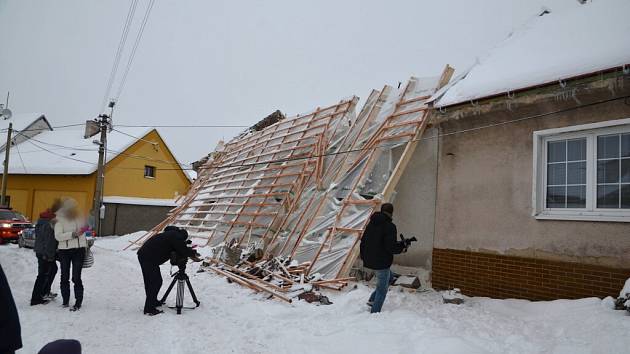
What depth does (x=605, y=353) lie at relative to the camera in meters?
4.14

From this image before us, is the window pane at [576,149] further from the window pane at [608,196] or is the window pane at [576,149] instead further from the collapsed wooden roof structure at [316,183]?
the collapsed wooden roof structure at [316,183]

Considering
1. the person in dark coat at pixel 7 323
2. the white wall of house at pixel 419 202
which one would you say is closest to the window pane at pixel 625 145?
the white wall of house at pixel 419 202

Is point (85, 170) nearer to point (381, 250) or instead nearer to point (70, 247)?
point (70, 247)

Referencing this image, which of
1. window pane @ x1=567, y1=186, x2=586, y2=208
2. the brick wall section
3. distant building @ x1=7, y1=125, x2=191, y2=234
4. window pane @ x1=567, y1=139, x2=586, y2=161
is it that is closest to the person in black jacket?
the brick wall section

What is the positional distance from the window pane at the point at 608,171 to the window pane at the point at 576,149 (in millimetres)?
261

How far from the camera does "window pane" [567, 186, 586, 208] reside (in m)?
5.89

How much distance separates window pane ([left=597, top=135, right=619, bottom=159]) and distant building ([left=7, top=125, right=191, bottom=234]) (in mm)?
21151

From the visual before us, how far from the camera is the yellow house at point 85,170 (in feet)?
73.1

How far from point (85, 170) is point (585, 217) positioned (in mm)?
22045

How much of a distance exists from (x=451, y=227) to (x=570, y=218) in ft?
6.23

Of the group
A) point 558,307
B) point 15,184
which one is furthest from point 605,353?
point 15,184

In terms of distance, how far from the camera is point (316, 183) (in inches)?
411

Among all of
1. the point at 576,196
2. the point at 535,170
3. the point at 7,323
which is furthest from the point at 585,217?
the point at 7,323

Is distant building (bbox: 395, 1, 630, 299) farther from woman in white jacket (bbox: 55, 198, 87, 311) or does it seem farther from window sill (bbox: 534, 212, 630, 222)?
woman in white jacket (bbox: 55, 198, 87, 311)
